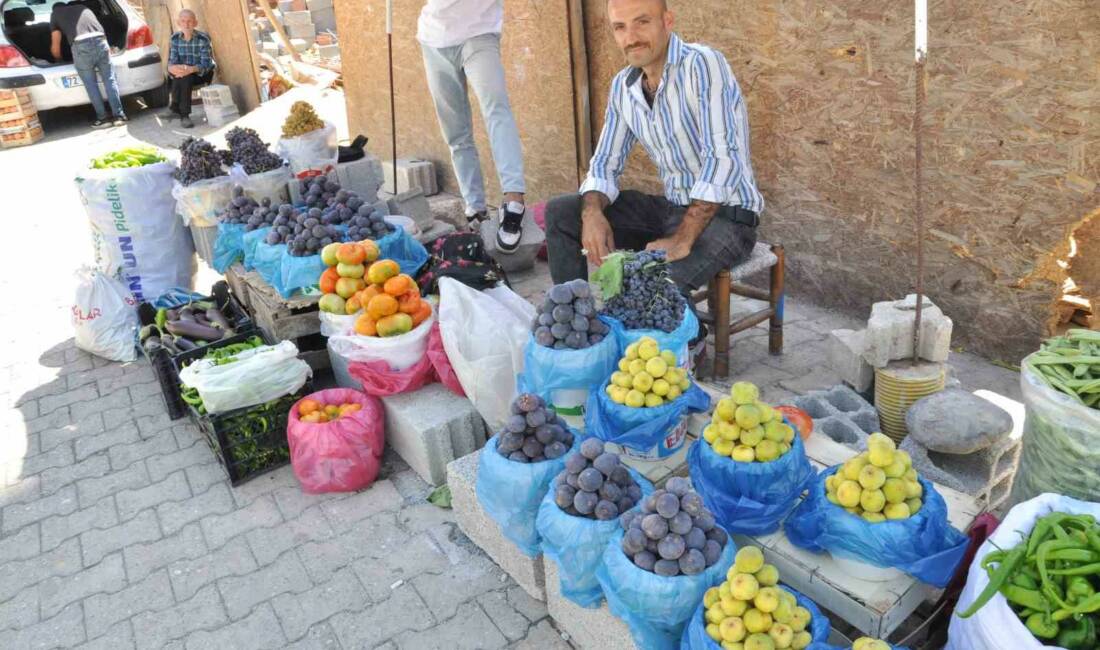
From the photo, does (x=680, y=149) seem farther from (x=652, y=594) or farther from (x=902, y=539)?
(x=652, y=594)

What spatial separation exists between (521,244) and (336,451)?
92.7 inches

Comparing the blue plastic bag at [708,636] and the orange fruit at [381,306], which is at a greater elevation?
the orange fruit at [381,306]

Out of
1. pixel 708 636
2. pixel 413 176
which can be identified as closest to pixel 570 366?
pixel 708 636

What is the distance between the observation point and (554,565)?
2.80 m

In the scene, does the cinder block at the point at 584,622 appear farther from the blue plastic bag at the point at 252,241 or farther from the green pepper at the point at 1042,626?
the blue plastic bag at the point at 252,241

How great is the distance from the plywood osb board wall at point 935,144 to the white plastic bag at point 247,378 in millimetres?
2931

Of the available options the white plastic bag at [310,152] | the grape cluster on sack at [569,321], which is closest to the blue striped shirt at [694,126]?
the grape cluster on sack at [569,321]

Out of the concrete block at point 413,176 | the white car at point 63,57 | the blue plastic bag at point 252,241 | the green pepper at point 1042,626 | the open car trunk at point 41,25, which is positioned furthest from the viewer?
the open car trunk at point 41,25

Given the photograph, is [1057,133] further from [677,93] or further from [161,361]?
[161,361]

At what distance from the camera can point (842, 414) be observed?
350 centimetres

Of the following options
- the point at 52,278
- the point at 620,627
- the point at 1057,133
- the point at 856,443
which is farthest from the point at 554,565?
the point at 52,278

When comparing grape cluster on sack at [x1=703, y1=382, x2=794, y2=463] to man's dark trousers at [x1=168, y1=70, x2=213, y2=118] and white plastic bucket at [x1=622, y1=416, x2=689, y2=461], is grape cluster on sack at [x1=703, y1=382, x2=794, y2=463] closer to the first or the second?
white plastic bucket at [x1=622, y1=416, x2=689, y2=461]

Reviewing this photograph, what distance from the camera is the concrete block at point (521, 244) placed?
5637mm

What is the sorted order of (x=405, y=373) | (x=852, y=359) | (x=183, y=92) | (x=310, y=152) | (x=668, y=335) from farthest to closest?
(x=183, y=92) < (x=310, y=152) < (x=405, y=373) < (x=852, y=359) < (x=668, y=335)
